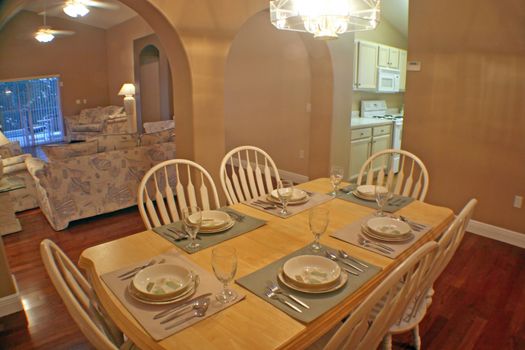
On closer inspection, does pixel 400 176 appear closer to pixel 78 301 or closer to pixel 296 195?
pixel 296 195

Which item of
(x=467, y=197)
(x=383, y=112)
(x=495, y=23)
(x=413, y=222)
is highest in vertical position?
(x=495, y=23)

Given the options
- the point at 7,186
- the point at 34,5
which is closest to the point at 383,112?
the point at 7,186

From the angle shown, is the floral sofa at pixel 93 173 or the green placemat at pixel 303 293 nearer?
the green placemat at pixel 303 293

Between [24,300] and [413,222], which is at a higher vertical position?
[413,222]

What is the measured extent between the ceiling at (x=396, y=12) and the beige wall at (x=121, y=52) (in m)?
5.03

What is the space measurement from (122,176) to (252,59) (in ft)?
9.56

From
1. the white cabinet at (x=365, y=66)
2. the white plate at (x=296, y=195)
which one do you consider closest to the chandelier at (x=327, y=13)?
the white plate at (x=296, y=195)

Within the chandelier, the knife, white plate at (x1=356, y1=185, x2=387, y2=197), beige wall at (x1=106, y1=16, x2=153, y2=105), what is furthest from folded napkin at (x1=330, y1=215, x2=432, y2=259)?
beige wall at (x1=106, y1=16, x2=153, y2=105)

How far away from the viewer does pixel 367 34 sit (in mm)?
5891

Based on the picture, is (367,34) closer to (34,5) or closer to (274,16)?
(274,16)

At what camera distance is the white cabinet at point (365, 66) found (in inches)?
211

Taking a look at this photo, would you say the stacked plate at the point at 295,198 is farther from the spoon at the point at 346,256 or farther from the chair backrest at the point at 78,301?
the chair backrest at the point at 78,301

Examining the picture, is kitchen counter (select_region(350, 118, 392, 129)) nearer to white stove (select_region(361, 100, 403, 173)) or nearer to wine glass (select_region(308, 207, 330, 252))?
white stove (select_region(361, 100, 403, 173))

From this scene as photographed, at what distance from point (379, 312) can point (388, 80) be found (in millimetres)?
5596
